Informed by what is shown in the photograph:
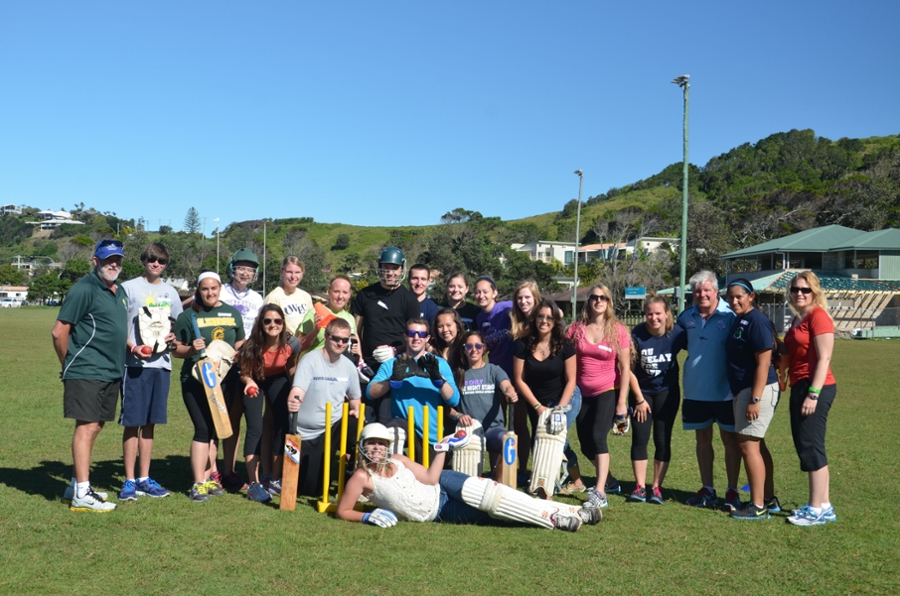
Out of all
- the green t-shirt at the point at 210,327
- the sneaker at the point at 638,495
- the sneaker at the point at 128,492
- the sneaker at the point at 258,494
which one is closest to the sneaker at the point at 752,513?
the sneaker at the point at 638,495

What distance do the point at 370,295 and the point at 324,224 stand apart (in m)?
172

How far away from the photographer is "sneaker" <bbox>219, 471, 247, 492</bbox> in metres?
6.99

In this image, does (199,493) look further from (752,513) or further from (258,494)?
(752,513)

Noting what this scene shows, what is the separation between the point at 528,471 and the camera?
24.5 ft

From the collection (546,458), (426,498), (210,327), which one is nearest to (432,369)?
(426,498)

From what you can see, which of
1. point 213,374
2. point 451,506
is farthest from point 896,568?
point 213,374

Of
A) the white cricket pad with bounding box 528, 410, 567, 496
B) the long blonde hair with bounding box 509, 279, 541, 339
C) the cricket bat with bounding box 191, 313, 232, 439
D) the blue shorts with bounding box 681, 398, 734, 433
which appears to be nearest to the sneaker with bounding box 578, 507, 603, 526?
the white cricket pad with bounding box 528, 410, 567, 496

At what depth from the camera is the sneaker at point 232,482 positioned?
22.9 feet

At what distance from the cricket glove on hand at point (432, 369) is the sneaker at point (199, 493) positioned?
210cm

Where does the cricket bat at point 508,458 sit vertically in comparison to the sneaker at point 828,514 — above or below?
above

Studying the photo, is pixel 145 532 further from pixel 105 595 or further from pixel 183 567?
pixel 105 595

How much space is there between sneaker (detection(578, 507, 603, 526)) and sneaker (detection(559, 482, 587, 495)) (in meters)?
1.22

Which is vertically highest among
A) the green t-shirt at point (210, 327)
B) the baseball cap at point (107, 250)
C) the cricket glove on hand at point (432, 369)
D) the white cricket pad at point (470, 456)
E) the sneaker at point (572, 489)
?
the baseball cap at point (107, 250)

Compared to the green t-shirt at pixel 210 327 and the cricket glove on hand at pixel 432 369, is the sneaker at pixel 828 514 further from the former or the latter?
the green t-shirt at pixel 210 327
